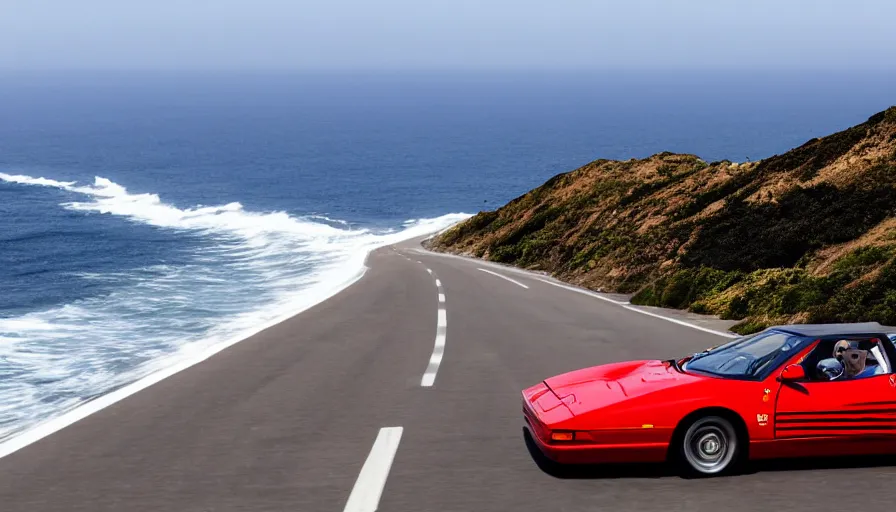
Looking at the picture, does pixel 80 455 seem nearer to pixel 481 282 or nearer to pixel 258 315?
pixel 258 315

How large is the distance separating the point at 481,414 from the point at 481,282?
23.9m

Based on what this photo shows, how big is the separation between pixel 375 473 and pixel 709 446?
289cm

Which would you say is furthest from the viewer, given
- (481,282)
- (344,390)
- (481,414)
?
(481,282)

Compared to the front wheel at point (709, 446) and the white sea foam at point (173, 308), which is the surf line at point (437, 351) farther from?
the front wheel at point (709, 446)

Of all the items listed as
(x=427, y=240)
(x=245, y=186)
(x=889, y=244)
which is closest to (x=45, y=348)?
(x=889, y=244)

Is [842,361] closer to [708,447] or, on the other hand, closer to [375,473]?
[708,447]

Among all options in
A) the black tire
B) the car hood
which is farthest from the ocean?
the black tire

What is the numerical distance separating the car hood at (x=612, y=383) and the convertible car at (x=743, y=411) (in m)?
0.02

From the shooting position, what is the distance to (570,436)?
821cm

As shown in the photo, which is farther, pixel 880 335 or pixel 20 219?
pixel 20 219

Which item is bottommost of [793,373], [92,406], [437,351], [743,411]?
[92,406]

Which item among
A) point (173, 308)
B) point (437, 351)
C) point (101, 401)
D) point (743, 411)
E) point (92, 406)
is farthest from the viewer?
point (173, 308)

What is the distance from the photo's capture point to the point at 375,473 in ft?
28.1

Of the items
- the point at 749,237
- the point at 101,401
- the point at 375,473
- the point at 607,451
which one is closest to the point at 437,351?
the point at 101,401
